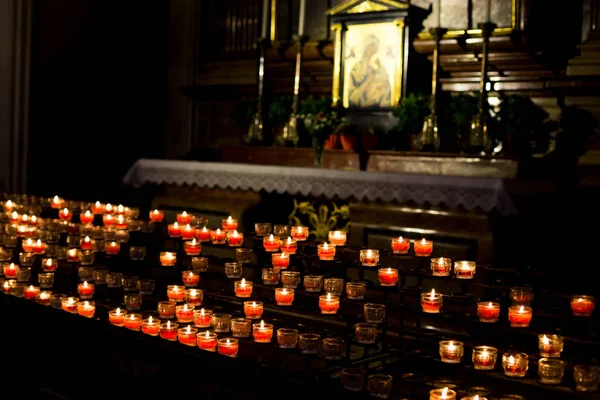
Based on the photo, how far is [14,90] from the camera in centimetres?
843

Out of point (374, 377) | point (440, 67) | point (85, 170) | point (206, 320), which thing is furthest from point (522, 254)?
point (85, 170)

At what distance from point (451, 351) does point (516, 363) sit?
234 mm

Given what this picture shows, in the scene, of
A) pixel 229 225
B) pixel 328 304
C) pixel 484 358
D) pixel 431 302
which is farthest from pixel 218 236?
pixel 484 358

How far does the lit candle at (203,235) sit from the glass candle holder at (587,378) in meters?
2.45

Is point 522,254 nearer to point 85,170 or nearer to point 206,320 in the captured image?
point 206,320

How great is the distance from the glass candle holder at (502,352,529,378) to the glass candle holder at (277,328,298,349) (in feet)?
2.51

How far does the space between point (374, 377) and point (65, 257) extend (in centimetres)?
276

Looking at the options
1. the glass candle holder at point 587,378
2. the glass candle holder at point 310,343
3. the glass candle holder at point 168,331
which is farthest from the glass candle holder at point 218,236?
the glass candle holder at point 587,378

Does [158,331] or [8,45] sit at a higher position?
[8,45]

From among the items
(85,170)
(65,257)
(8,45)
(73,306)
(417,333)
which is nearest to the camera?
(417,333)

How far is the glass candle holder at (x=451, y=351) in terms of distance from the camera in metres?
3.11

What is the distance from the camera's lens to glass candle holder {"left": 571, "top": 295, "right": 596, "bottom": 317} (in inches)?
137

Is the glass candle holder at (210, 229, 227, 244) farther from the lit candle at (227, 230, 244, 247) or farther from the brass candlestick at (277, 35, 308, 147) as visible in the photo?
the brass candlestick at (277, 35, 308, 147)

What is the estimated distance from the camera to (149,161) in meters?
7.24
